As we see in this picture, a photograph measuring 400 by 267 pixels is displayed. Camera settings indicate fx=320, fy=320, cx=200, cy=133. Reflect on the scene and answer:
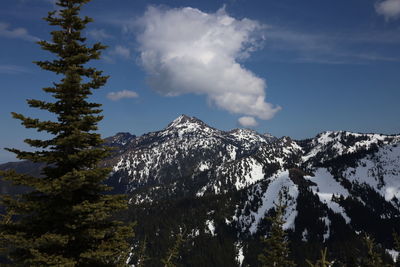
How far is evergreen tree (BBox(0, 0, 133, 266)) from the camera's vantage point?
1302 centimetres

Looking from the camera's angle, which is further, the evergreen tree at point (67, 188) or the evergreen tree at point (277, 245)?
the evergreen tree at point (277, 245)

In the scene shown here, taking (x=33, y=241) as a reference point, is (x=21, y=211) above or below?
above

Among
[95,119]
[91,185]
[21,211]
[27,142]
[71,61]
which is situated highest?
[71,61]

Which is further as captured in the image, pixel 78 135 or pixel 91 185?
pixel 91 185

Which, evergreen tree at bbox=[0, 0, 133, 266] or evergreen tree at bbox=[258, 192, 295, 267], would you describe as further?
evergreen tree at bbox=[258, 192, 295, 267]

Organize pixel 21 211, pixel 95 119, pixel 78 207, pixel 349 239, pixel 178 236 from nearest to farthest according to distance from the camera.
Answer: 1. pixel 78 207
2. pixel 21 211
3. pixel 95 119
4. pixel 178 236
5. pixel 349 239

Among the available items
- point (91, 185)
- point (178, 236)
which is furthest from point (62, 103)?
point (178, 236)

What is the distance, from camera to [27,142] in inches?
541

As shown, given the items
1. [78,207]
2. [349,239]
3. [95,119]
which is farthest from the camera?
[349,239]

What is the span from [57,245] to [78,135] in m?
4.74

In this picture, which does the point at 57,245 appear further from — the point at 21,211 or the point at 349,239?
the point at 349,239

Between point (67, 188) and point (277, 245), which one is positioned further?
point (277, 245)

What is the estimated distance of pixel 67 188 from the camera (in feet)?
43.6

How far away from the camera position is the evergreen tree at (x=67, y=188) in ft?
42.7
